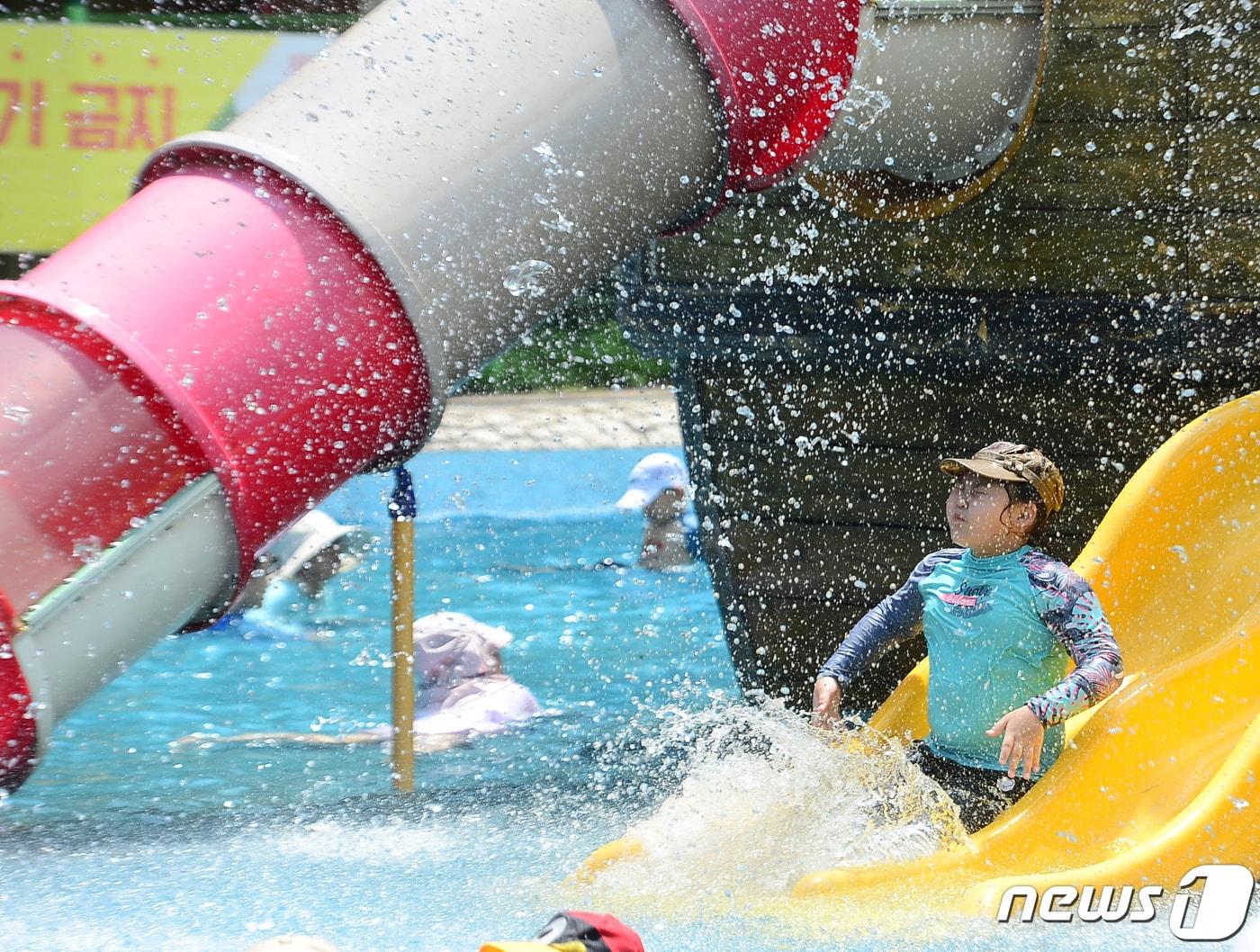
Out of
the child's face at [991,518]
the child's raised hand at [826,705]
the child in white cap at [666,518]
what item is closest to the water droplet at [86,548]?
the child's raised hand at [826,705]

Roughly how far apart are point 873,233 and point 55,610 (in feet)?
7.73

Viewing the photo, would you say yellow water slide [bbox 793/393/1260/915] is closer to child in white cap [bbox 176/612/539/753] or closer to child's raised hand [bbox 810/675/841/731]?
child's raised hand [bbox 810/675/841/731]

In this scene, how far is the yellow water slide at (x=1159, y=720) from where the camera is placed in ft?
7.63

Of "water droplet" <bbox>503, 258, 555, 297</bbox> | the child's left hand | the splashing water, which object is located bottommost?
the splashing water

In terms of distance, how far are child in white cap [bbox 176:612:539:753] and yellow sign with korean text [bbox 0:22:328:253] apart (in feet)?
17.9

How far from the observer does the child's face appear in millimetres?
2738

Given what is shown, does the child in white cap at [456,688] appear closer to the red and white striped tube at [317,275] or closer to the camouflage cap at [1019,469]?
the camouflage cap at [1019,469]

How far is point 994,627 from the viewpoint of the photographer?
8.95 feet

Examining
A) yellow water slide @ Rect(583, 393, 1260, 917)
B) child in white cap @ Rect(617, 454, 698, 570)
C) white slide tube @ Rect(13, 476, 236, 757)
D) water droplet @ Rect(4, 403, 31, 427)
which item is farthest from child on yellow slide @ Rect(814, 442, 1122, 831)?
child in white cap @ Rect(617, 454, 698, 570)

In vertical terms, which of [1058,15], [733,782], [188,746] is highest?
[1058,15]

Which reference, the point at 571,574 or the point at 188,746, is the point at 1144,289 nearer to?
the point at 188,746

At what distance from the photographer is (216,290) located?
77.2 inches

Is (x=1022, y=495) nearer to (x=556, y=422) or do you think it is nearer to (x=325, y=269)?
(x=325, y=269)

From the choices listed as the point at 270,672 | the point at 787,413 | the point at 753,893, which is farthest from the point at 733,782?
the point at 270,672
